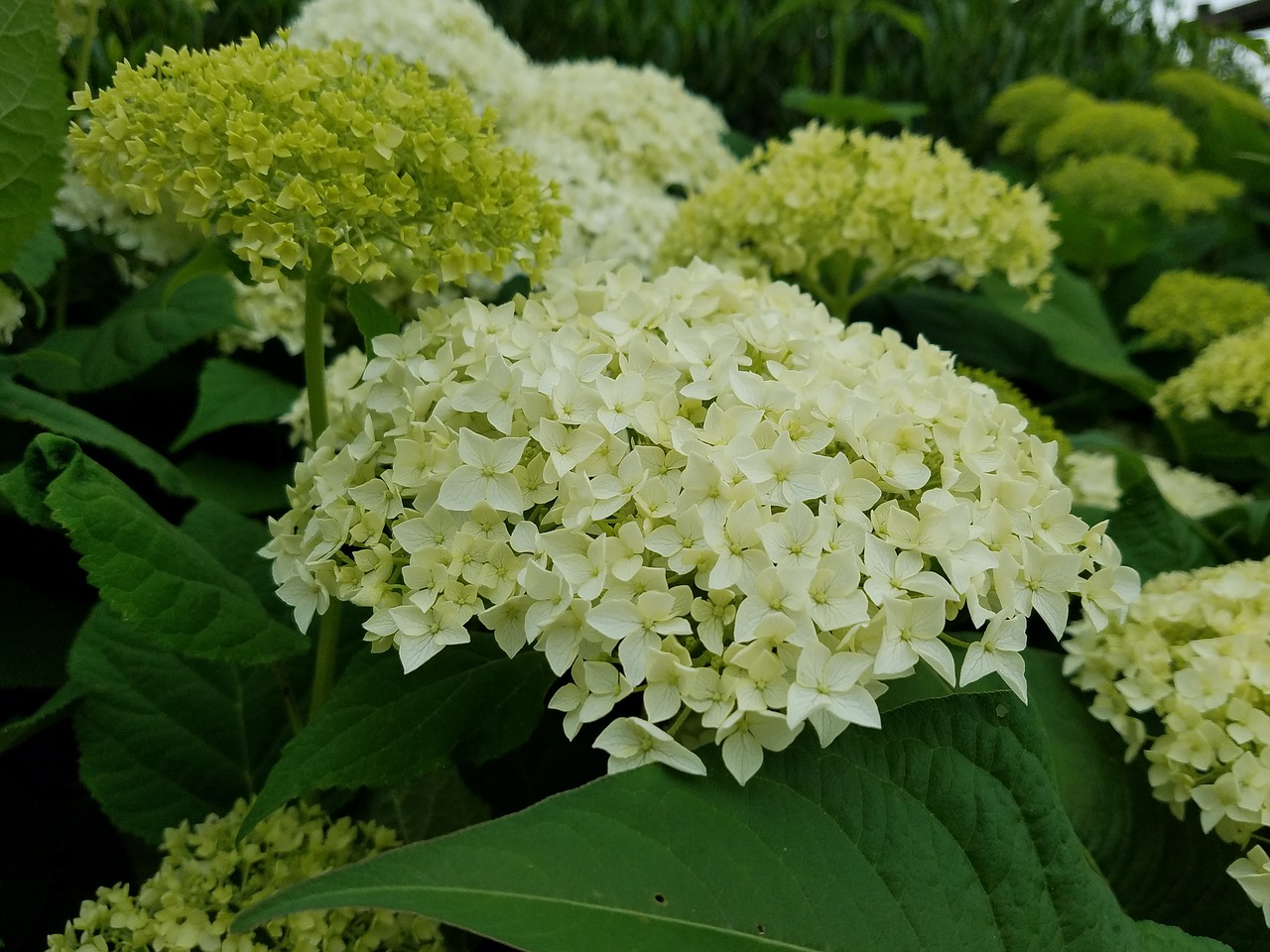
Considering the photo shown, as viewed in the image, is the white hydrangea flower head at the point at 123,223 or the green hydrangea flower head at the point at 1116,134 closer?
the white hydrangea flower head at the point at 123,223

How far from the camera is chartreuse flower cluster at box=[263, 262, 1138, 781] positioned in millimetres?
589

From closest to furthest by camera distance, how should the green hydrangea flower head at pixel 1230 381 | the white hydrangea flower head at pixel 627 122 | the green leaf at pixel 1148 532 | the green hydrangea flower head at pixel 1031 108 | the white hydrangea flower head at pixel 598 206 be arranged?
A: the green leaf at pixel 1148 532
the green hydrangea flower head at pixel 1230 381
the white hydrangea flower head at pixel 598 206
the white hydrangea flower head at pixel 627 122
the green hydrangea flower head at pixel 1031 108

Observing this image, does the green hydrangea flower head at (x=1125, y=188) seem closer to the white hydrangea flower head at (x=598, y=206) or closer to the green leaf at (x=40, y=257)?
the white hydrangea flower head at (x=598, y=206)

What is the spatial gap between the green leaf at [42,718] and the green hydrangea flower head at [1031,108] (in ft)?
7.53

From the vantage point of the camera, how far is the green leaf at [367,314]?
2.65 feet

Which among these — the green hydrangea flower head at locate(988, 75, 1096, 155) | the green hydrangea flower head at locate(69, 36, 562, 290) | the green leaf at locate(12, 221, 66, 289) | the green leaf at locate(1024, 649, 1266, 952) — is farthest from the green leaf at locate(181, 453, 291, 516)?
the green hydrangea flower head at locate(988, 75, 1096, 155)

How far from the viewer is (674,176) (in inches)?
73.7

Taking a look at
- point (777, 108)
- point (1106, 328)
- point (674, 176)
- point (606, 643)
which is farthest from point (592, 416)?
point (777, 108)

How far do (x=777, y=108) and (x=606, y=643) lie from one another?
2.37m

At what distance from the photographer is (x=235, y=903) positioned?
77cm

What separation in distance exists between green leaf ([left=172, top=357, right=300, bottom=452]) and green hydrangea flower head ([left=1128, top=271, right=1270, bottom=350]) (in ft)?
4.89

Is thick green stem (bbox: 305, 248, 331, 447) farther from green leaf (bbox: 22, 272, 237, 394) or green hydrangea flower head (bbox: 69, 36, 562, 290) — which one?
green leaf (bbox: 22, 272, 237, 394)

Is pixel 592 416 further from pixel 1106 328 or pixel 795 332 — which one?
pixel 1106 328

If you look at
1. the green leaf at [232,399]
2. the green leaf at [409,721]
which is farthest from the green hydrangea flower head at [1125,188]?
the green leaf at [409,721]
